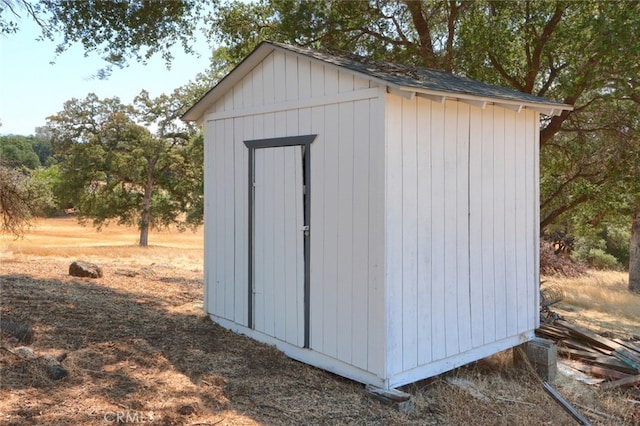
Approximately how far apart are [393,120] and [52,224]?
127 feet

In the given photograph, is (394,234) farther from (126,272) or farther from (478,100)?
(126,272)

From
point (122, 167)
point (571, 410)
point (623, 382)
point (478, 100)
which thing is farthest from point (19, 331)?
point (122, 167)

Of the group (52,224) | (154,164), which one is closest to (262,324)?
(154,164)

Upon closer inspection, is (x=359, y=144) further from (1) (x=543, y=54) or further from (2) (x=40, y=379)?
(1) (x=543, y=54)

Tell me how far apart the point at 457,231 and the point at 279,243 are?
1.87 meters

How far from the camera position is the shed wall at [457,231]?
16.2 ft

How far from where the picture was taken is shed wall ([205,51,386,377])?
4.86 metres

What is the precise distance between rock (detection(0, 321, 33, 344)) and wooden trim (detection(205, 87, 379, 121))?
318 centimetres

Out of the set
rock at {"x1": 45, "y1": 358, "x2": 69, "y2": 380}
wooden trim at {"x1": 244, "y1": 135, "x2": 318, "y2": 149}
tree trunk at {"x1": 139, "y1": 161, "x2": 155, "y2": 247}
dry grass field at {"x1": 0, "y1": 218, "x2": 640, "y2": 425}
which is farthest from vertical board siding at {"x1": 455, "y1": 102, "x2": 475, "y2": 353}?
tree trunk at {"x1": 139, "y1": 161, "x2": 155, "y2": 247}

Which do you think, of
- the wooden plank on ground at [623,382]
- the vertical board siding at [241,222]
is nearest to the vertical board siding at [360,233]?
the vertical board siding at [241,222]

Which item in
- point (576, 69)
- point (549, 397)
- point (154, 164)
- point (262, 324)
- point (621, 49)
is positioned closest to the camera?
point (549, 397)

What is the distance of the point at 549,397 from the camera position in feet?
17.0

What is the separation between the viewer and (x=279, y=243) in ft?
19.2

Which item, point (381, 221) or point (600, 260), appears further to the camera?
point (600, 260)
